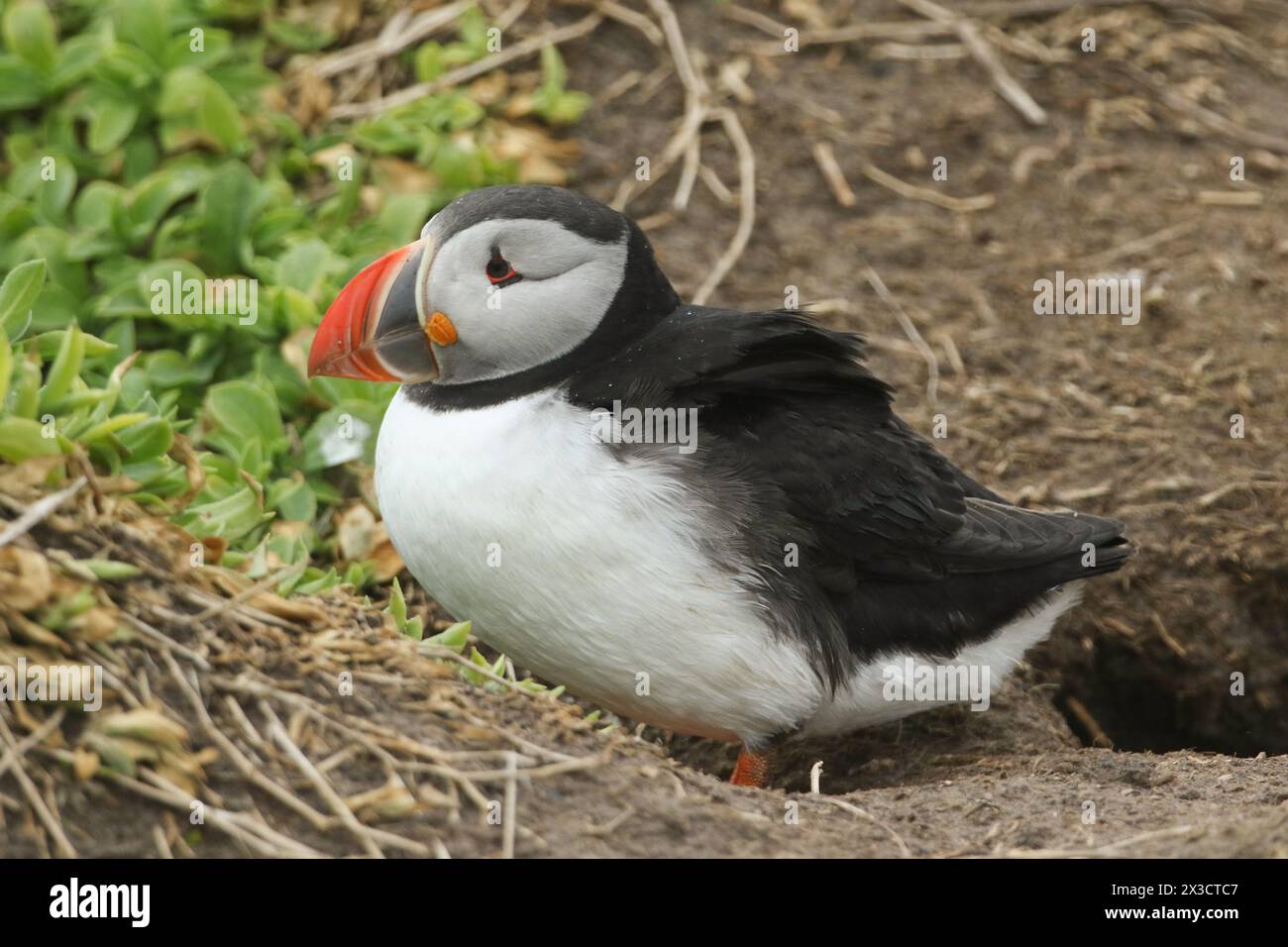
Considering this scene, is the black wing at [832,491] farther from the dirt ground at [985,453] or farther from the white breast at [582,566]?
the dirt ground at [985,453]

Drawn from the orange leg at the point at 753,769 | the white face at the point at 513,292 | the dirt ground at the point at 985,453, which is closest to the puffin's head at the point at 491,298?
the white face at the point at 513,292

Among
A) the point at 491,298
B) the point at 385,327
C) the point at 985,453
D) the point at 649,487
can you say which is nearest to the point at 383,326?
the point at 385,327

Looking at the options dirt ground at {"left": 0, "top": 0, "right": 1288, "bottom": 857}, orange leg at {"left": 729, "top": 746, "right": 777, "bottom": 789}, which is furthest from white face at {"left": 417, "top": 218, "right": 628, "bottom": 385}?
orange leg at {"left": 729, "top": 746, "right": 777, "bottom": 789}

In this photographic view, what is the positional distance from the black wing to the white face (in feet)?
0.53

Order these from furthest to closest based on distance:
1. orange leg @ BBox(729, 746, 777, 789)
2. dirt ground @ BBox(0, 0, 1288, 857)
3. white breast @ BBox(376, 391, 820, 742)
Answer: orange leg @ BBox(729, 746, 777, 789)
white breast @ BBox(376, 391, 820, 742)
dirt ground @ BBox(0, 0, 1288, 857)

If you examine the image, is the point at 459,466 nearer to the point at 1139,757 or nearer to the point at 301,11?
the point at 1139,757

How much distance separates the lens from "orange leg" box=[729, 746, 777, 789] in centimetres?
418

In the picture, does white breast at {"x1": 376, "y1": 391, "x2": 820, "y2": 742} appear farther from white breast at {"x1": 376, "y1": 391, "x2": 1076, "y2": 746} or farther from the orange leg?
the orange leg

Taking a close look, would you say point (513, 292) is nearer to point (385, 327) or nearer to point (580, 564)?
point (385, 327)

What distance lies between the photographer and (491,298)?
3996 millimetres

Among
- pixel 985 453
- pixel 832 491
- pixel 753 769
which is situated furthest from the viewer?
pixel 985 453

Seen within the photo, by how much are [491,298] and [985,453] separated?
226cm

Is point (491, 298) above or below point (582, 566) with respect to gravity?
above

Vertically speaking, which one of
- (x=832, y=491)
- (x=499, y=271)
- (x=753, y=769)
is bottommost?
(x=753, y=769)
